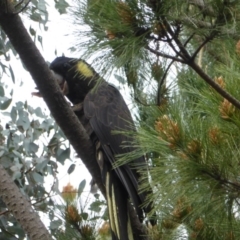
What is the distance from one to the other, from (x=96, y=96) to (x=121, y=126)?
0.67 ft

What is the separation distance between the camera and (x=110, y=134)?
3068mm

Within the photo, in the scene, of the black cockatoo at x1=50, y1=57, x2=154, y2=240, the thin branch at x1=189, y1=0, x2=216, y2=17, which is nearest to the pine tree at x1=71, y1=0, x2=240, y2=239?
the thin branch at x1=189, y1=0, x2=216, y2=17

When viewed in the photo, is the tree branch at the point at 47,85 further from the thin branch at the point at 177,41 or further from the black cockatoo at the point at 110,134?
the thin branch at the point at 177,41

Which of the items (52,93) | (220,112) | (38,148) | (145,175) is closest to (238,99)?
(220,112)

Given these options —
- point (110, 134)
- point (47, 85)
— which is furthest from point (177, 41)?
point (110, 134)

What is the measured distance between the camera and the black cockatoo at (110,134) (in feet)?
8.89

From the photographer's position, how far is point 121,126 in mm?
3193

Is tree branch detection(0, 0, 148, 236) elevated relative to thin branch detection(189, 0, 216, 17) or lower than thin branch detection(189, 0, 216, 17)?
elevated

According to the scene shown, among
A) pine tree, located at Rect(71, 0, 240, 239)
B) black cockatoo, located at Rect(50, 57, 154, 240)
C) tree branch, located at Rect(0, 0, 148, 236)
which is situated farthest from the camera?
black cockatoo, located at Rect(50, 57, 154, 240)

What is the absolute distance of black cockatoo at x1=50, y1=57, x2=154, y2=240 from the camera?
2.71 metres

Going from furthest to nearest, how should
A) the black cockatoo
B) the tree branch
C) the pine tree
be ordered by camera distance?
the black cockatoo
the tree branch
the pine tree

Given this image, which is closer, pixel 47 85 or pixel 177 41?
pixel 177 41

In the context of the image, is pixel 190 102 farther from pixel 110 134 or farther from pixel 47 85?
pixel 110 134

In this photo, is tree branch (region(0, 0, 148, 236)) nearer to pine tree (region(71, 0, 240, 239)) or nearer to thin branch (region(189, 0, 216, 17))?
pine tree (region(71, 0, 240, 239))
